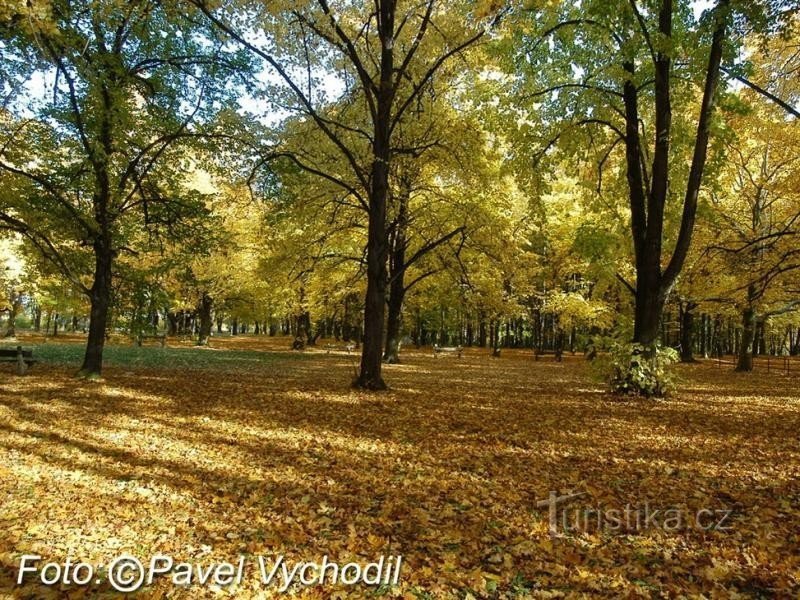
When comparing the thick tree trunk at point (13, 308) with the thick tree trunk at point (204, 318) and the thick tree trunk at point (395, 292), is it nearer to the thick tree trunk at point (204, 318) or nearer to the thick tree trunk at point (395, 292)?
the thick tree trunk at point (204, 318)

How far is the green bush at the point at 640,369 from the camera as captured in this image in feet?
37.3

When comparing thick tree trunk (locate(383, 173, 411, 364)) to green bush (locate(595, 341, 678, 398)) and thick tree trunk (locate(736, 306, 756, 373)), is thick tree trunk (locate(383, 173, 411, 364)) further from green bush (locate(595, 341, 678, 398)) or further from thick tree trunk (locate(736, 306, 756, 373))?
thick tree trunk (locate(736, 306, 756, 373))

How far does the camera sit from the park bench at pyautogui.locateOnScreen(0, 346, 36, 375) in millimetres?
12938

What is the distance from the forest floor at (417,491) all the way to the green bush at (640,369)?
3.79ft

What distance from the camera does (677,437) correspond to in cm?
768

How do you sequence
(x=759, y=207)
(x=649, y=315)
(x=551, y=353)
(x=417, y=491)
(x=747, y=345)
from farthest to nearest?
(x=551, y=353) < (x=747, y=345) < (x=759, y=207) < (x=649, y=315) < (x=417, y=491)

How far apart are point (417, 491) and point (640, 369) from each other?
8.00 metres

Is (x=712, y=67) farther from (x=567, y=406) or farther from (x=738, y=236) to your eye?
(x=738, y=236)


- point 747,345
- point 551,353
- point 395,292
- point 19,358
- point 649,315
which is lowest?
point 551,353

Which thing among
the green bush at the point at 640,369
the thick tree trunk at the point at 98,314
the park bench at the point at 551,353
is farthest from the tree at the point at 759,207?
the thick tree trunk at the point at 98,314

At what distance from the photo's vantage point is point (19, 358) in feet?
42.5

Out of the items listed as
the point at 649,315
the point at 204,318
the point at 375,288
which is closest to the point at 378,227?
the point at 375,288

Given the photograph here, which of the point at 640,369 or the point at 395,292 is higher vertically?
the point at 395,292

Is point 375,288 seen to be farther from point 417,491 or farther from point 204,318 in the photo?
point 204,318
